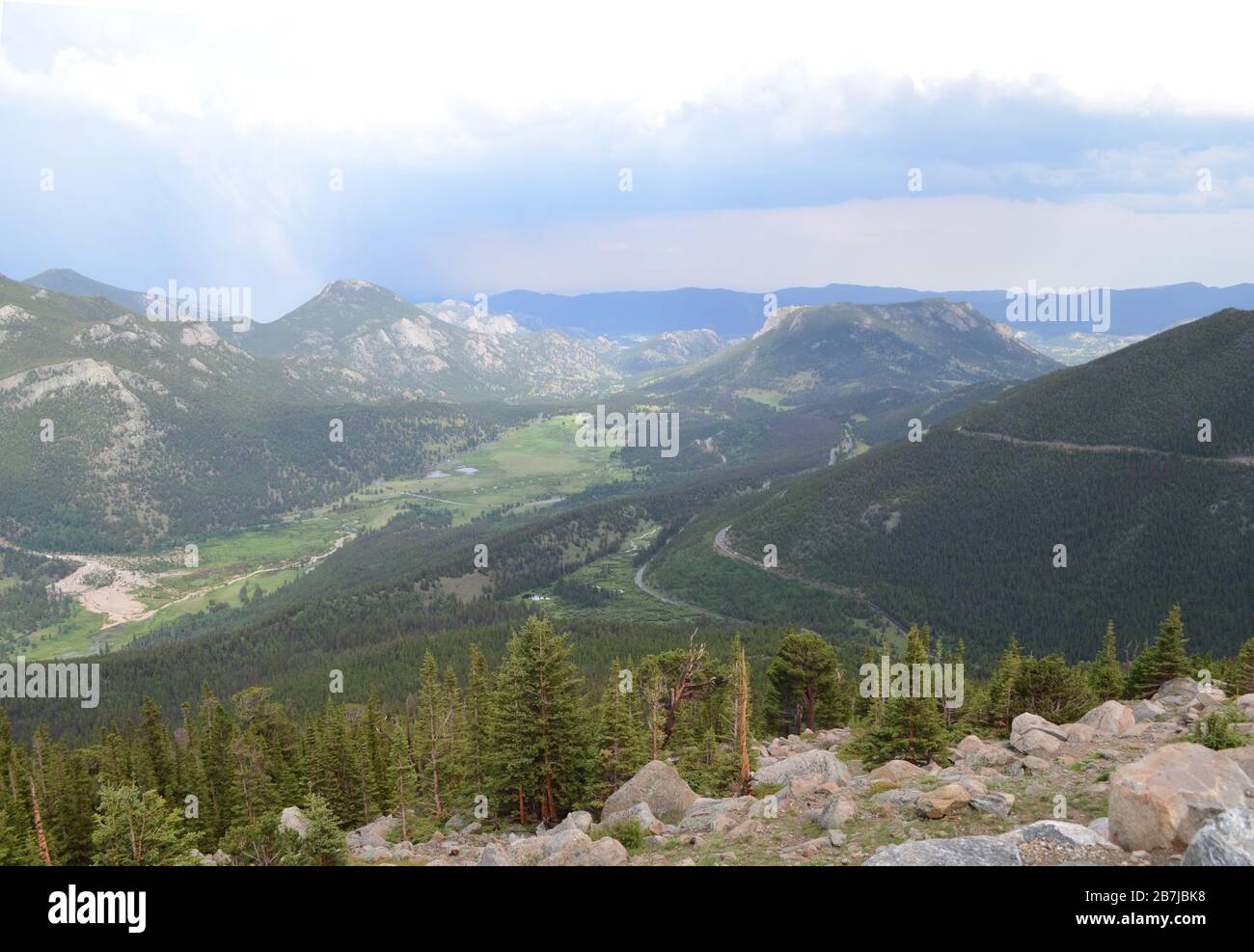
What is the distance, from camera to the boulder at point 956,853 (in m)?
17.5

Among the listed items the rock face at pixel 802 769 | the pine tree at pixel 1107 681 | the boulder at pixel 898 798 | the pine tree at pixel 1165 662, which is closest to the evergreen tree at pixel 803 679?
the pine tree at pixel 1107 681

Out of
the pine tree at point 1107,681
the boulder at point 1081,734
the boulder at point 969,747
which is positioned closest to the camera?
the boulder at point 1081,734

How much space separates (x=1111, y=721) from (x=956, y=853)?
23.4m

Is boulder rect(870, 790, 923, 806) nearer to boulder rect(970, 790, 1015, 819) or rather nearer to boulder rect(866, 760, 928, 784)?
boulder rect(970, 790, 1015, 819)

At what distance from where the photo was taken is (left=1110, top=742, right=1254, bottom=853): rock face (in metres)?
17.0

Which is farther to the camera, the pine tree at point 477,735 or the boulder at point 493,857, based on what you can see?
the pine tree at point 477,735

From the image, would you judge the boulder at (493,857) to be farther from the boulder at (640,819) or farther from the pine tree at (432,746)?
the pine tree at (432,746)

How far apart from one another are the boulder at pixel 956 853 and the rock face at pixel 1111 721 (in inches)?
807

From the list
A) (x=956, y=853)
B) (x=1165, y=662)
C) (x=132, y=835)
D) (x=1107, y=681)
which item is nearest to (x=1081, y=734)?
(x=956, y=853)

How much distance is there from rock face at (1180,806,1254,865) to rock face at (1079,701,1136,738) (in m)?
21.4

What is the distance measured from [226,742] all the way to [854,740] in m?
63.7

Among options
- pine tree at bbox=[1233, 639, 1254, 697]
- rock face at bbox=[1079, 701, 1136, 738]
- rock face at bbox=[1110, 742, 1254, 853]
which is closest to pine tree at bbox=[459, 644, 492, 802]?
rock face at bbox=[1110, 742, 1254, 853]

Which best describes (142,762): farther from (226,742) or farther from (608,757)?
(608,757)

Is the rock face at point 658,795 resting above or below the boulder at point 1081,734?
below
